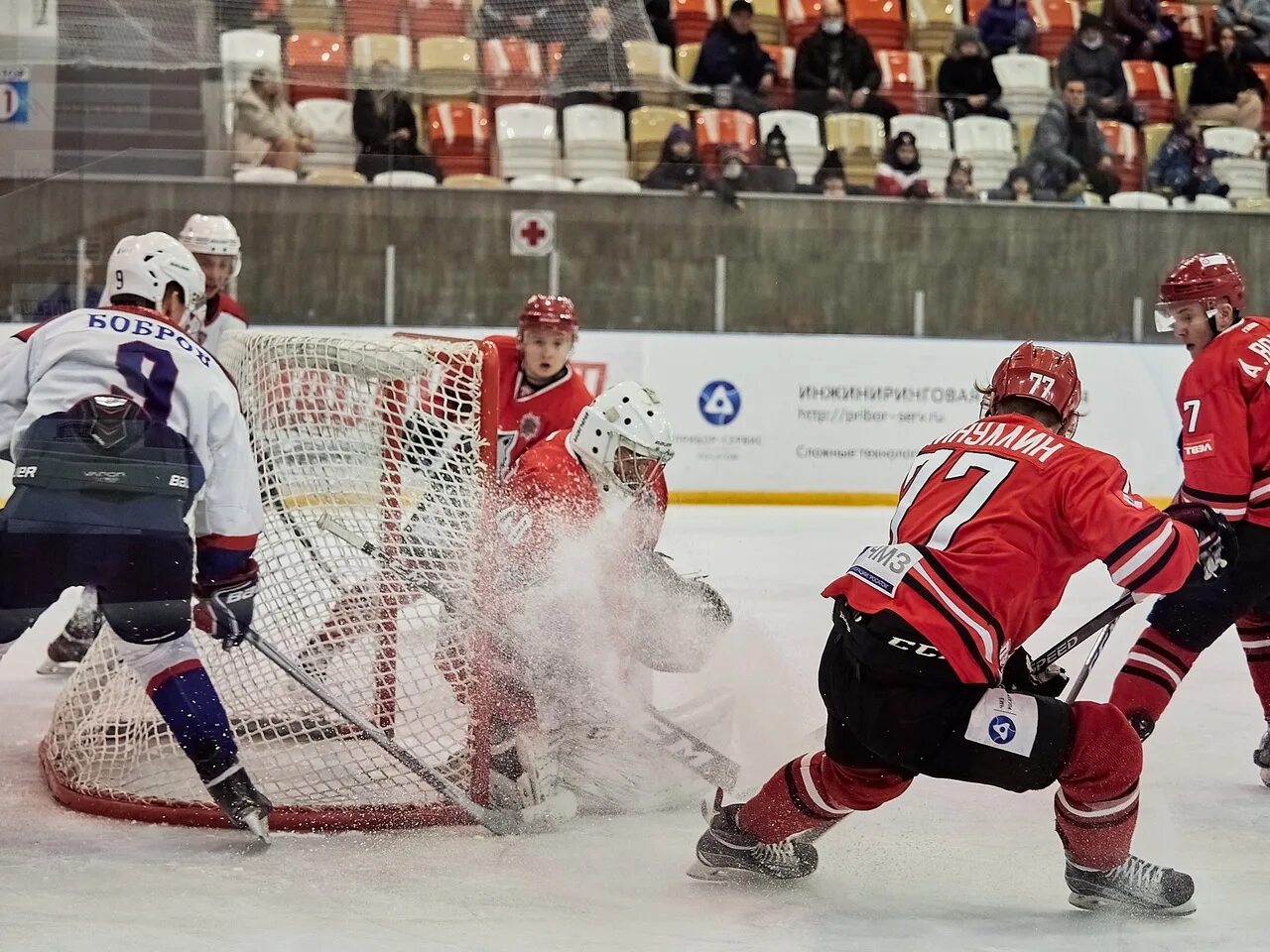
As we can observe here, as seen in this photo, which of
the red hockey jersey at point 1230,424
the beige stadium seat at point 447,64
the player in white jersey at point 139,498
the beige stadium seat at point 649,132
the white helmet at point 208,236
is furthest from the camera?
the beige stadium seat at point 649,132

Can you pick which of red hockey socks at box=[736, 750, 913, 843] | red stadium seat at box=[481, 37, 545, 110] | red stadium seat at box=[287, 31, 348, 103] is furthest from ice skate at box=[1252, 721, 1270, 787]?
red stadium seat at box=[287, 31, 348, 103]

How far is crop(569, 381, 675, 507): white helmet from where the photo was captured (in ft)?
9.66

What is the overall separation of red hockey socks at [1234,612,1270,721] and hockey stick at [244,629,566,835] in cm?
148

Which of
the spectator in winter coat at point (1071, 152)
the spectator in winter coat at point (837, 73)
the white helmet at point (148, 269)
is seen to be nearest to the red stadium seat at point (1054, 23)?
the spectator in winter coat at point (1071, 152)

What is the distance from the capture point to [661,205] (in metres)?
7.73

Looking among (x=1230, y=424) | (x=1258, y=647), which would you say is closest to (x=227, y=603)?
(x=1230, y=424)

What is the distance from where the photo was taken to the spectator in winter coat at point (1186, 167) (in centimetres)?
799

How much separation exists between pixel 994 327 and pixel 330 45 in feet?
11.9

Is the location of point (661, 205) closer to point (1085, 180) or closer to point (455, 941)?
point (1085, 180)

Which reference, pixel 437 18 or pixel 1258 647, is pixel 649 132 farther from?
pixel 1258 647

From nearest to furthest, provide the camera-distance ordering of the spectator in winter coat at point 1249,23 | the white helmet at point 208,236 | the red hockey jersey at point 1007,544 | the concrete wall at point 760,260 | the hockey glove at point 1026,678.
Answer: the red hockey jersey at point 1007,544 → the hockey glove at point 1026,678 → the white helmet at point 208,236 → the concrete wall at point 760,260 → the spectator in winter coat at point 1249,23

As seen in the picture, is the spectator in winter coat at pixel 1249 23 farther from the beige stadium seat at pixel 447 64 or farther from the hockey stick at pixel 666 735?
the hockey stick at pixel 666 735

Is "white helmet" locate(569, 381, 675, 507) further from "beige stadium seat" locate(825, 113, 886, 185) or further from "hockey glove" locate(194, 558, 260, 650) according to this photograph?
"beige stadium seat" locate(825, 113, 886, 185)

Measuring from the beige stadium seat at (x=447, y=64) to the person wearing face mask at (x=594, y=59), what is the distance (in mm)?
338
